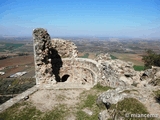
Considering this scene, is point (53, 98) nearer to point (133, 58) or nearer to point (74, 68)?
point (74, 68)

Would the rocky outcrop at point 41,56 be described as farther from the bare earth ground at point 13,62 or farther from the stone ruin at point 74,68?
the bare earth ground at point 13,62

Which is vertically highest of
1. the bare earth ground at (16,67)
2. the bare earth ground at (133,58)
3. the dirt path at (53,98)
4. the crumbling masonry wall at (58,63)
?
the crumbling masonry wall at (58,63)

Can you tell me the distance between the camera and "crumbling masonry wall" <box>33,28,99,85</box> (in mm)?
11688

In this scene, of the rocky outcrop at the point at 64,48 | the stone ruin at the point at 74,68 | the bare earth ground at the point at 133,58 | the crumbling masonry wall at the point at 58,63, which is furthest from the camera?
the bare earth ground at the point at 133,58

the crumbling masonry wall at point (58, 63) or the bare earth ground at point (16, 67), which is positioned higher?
the crumbling masonry wall at point (58, 63)

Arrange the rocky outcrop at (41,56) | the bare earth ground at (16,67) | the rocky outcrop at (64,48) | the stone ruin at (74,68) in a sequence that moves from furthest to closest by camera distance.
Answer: the bare earth ground at (16,67)
the rocky outcrop at (64,48)
the rocky outcrop at (41,56)
the stone ruin at (74,68)

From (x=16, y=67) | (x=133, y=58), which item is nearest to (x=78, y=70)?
(x=16, y=67)

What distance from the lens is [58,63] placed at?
15320 mm

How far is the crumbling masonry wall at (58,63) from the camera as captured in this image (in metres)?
11.7

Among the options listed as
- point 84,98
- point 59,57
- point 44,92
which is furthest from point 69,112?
point 59,57

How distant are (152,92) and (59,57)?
1087 centimetres

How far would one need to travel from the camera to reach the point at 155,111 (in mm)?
5160

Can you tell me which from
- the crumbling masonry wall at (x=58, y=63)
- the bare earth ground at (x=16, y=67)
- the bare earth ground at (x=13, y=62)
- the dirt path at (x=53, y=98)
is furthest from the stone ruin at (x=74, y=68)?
the bare earth ground at (x=13, y=62)

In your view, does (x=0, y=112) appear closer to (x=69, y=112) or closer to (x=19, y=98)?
(x=19, y=98)
